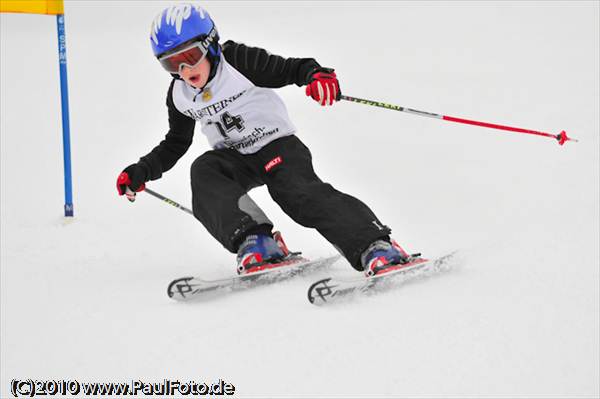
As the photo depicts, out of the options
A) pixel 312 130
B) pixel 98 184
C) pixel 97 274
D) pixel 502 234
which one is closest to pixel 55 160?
pixel 98 184

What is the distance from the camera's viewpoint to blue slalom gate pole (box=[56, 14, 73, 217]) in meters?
5.11

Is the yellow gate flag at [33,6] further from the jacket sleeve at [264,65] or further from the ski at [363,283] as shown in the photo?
the ski at [363,283]

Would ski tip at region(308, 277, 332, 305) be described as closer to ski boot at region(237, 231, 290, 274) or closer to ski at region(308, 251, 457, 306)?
ski at region(308, 251, 457, 306)

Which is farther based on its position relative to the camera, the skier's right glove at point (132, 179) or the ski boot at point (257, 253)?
the skier's right glove at point (132, 179)

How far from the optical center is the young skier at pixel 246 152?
11.7 ft

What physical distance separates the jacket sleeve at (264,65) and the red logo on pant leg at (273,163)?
0.38m

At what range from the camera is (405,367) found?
273cm

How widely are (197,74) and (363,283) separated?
4.39ft

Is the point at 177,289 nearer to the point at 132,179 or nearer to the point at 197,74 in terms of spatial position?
the point at 132,179

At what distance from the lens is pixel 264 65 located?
3.85 meters

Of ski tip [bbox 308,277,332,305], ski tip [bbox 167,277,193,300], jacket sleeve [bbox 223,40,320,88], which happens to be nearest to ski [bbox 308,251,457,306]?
ski tip [bbox 308,277,332,305]

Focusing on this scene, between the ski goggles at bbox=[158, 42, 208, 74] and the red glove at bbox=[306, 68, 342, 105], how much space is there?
55 cm

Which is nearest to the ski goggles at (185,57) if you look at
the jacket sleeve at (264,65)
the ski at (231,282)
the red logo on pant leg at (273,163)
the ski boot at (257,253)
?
the jacket sleeve at (264,65)

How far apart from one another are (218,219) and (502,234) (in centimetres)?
186
